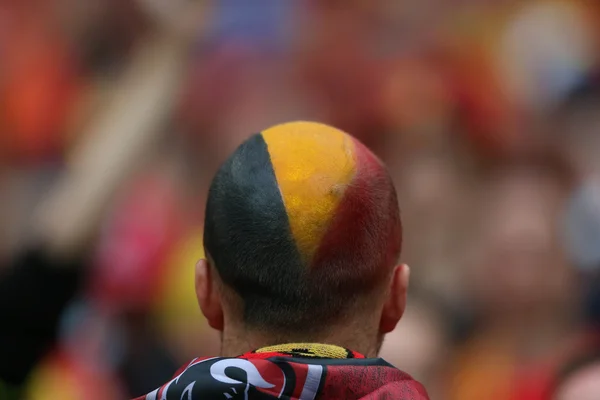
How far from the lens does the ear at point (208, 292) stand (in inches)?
78.5

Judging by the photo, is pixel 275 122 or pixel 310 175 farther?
pixel 275 122

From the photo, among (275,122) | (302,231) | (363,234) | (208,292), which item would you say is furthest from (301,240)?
(275,122)

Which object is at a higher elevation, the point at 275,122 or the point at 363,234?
the point at 363,234

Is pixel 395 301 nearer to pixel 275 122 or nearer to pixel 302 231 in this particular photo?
pixel 302 231

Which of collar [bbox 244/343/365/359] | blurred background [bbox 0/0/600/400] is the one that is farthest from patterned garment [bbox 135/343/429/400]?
blurred background [bbox 0/0/600/400]

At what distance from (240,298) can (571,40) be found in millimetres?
4546

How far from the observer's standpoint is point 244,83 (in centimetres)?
612

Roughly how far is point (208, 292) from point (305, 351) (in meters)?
0.28

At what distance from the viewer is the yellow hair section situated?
1891 mm

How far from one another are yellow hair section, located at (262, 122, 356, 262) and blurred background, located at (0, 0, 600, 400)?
7.11 ft

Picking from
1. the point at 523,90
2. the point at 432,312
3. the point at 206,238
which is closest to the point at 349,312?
the point at 206,238

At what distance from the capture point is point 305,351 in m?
1.83

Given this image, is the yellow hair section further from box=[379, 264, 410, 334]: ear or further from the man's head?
box=[379, 264, 410, 334]: ear

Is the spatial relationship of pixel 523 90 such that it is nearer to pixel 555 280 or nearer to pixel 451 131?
pixel 451 131
